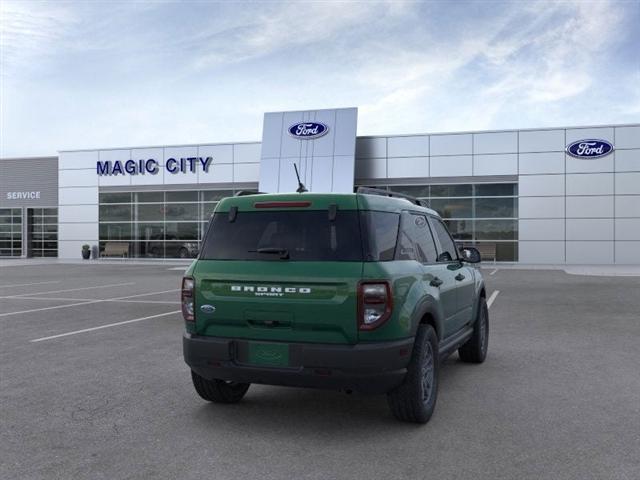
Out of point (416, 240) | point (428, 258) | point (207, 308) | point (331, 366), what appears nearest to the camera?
point (331, 366)

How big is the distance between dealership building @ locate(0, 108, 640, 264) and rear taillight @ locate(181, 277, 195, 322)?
25100mm

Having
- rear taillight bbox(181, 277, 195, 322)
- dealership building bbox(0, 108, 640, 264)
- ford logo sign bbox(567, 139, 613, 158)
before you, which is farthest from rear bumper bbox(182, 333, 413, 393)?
ford logo sign bbox(567, 139, 613, 158)

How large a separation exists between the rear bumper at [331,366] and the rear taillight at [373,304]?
162mm

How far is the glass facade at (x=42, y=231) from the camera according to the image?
1531 inches

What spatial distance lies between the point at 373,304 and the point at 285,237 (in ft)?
2.94

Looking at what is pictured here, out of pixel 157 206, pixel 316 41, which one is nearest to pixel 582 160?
pixel 316 41

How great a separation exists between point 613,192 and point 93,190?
Answer: 92.4 feet

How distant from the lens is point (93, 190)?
3619cm

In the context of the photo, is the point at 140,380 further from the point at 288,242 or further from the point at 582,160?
the point at 582,160

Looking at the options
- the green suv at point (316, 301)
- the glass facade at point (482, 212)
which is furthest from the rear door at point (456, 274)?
the glass facade at point (482, 212)

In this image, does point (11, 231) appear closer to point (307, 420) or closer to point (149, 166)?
point (149, 166)

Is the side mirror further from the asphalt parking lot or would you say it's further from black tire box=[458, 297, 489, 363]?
the asphalt parking lot

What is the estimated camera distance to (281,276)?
4.61m

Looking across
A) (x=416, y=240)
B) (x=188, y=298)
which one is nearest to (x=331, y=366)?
(x=188, y=298)
